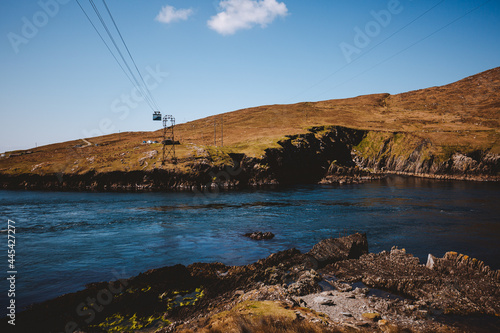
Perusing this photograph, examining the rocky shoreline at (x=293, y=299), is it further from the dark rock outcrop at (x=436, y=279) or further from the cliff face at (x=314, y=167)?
the cliff face at (x=314, y=167)

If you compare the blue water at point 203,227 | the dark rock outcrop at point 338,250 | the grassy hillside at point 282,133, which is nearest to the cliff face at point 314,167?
the grassy hillside at point 282,133

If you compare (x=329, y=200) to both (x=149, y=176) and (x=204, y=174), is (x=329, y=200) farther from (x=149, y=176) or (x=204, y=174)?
(x=149, y=176)

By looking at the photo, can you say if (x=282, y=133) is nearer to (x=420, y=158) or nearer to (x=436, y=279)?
(x=420, y=158)

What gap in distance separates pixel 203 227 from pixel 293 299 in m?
24.9

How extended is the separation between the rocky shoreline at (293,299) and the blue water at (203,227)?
3.81 metres

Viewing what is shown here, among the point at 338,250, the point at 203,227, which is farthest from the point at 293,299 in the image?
the point at 203,227

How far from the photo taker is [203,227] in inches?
1570

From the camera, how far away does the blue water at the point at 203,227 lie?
25588mm

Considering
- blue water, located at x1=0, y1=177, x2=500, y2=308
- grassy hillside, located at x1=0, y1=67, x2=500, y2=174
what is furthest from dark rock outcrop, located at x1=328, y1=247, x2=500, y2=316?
grassy hillside, located at x1=0, y1=67, x2=500, y2=174

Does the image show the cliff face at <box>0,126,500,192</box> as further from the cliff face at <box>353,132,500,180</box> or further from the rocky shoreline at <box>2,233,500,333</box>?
the rocky shoreline at <box>2,233,500,333</box>

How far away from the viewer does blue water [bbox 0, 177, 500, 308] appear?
83.9 feet

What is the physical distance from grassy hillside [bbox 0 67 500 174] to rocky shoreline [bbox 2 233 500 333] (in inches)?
2588

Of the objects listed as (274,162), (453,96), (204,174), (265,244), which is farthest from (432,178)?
(453,96)

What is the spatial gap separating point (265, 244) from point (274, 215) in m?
16.2
